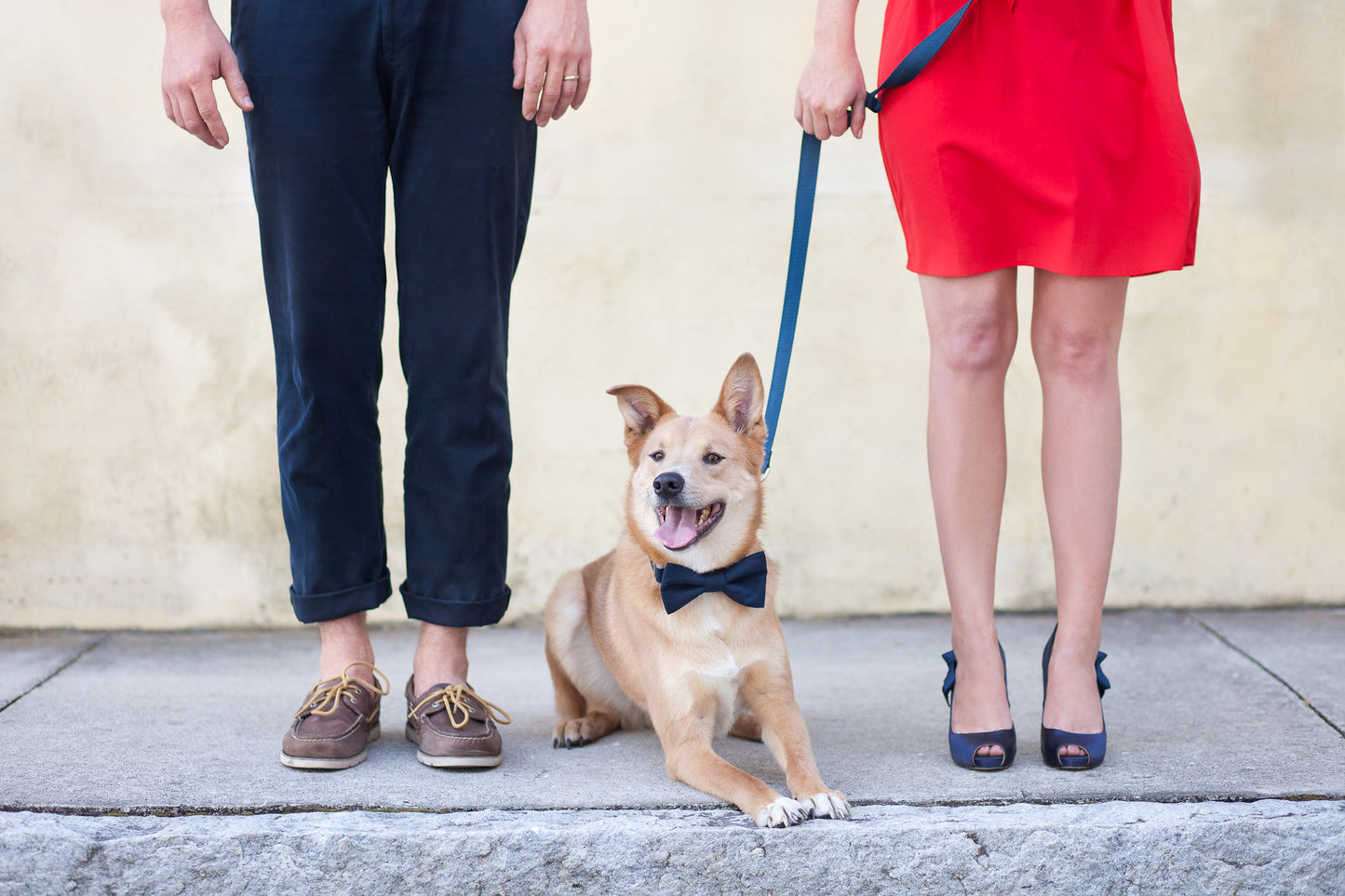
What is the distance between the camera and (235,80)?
2.15 meters

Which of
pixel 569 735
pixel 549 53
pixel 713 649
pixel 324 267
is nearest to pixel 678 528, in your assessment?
pixel 713 649

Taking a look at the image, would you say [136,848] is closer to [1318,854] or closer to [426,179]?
[426,179]

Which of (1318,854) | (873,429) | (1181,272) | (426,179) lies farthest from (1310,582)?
(426,179)

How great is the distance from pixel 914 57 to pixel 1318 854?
64.8 inches

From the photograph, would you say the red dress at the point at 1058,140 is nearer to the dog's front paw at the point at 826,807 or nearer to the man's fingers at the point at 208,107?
the dog's front paw at the point at 826,807

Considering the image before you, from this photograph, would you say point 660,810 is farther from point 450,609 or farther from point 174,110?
point 174,110

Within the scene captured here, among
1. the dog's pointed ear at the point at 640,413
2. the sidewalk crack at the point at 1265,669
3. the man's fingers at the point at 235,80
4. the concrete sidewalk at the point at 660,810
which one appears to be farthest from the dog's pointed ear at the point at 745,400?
the sidewalk crack at the point at 1265,669

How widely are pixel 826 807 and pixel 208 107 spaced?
179 cm

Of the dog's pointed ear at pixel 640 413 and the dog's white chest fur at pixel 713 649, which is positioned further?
the dog's pointed ear at pixel 640 413

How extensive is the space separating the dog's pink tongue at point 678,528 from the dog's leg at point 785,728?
299mm

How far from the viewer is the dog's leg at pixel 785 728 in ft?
6.95

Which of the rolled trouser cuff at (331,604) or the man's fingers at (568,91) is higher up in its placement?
the man's fingers at (568,91)

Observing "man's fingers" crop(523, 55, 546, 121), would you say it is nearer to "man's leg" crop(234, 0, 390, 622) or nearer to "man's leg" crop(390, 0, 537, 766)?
"man's leg" crop(390, 0, 537, 766)

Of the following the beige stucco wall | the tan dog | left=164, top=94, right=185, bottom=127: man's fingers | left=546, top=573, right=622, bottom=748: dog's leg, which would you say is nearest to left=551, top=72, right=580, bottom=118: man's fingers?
the tan dog
